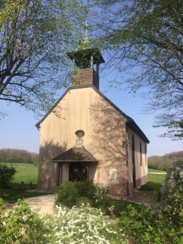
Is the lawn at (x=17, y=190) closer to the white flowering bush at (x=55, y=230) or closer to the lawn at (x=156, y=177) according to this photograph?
the white flowering bush at (x=55, y=230)

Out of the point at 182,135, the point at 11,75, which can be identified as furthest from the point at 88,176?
the point at 11,75

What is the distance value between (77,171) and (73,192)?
7.52 metres

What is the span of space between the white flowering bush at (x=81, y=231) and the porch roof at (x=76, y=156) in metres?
11.7

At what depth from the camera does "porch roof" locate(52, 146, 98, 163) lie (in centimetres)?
1538

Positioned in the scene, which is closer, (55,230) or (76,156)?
(55,230)

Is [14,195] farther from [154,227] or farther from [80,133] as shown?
[154,227]

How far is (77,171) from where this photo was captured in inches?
655

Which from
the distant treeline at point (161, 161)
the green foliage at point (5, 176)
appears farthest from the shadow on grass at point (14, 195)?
the distant treeline at point (161, 161)

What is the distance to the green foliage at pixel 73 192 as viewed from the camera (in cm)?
894

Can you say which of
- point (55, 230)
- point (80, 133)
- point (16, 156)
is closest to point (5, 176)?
point (80, 133)

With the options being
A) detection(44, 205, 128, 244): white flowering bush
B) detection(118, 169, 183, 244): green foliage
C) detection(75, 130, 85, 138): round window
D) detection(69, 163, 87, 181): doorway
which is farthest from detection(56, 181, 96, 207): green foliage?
detection(75, 130, 85, 138): round window

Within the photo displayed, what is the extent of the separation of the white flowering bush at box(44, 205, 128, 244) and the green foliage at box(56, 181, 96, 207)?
5.56m

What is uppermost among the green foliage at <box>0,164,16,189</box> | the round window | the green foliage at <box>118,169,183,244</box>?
the round window

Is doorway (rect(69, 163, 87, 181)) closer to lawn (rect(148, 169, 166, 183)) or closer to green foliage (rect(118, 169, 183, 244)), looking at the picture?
green foliage (rect(118, 169, 183, 244))
